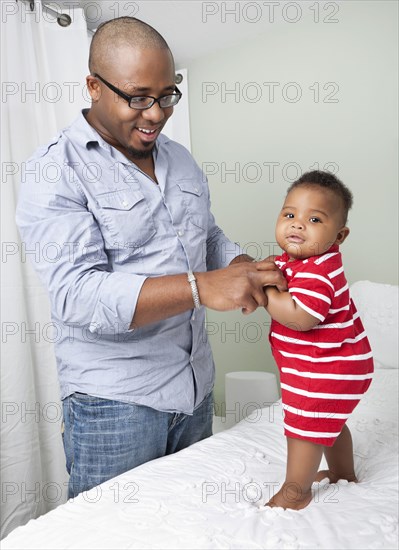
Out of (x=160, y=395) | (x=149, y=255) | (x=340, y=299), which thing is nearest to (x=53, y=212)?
(x=149, y=255)

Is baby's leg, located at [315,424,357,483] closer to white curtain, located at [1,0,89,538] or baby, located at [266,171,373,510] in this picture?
baby, located at [266,171,373,510]

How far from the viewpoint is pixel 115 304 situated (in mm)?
1145

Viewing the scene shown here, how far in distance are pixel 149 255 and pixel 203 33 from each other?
1.80 meters

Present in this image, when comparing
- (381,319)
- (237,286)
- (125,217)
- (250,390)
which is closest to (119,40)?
(125,217)

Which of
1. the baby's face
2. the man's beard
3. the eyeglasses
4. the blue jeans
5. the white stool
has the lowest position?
the white stool

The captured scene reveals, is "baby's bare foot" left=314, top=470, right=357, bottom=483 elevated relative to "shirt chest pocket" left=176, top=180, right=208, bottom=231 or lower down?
lower down

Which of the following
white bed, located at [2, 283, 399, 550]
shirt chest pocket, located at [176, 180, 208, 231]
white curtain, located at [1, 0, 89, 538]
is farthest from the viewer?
white curtain, located at [1, 0, 89, 538]

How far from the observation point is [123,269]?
1.30 meters

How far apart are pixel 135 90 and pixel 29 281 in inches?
43.4

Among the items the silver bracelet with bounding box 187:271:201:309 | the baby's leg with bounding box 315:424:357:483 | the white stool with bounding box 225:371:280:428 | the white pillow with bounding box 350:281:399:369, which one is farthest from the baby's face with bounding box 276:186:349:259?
the white stool with bounding box 225:371:280:428

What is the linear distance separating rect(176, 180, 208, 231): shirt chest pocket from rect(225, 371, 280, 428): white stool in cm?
117

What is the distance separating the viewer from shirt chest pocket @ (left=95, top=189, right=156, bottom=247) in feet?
4.18

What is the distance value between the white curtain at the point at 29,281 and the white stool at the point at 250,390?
0.76 m

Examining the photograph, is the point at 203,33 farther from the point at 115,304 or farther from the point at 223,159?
the point at 115,304
